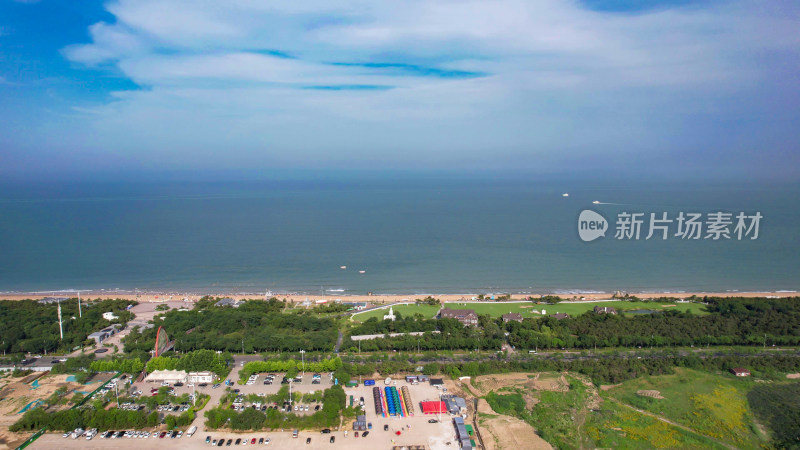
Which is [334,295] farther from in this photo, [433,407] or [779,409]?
[779,409]

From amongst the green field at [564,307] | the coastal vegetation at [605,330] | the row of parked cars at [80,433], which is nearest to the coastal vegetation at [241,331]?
the coastal vegetation at [605,330]

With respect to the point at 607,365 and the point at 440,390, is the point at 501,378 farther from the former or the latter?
the point at 607,365

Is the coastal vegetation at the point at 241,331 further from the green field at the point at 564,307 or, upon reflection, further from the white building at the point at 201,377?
the green field at the point at 564,307

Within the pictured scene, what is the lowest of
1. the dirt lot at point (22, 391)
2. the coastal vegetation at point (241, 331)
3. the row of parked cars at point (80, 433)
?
the row of parked cars at point (80, 433)

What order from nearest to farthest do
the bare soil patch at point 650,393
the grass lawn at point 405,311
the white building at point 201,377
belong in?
the bare soil patch at point 650,393 → the white building at point 201,377 → the grass lawn at point 405,311

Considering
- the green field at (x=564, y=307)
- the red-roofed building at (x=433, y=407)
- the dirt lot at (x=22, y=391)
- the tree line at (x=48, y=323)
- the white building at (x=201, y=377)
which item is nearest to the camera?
the dirt lot at (x=22, y=391)

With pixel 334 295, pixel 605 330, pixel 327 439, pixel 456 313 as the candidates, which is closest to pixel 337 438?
pixel 327 439

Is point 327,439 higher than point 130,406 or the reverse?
the reverse
